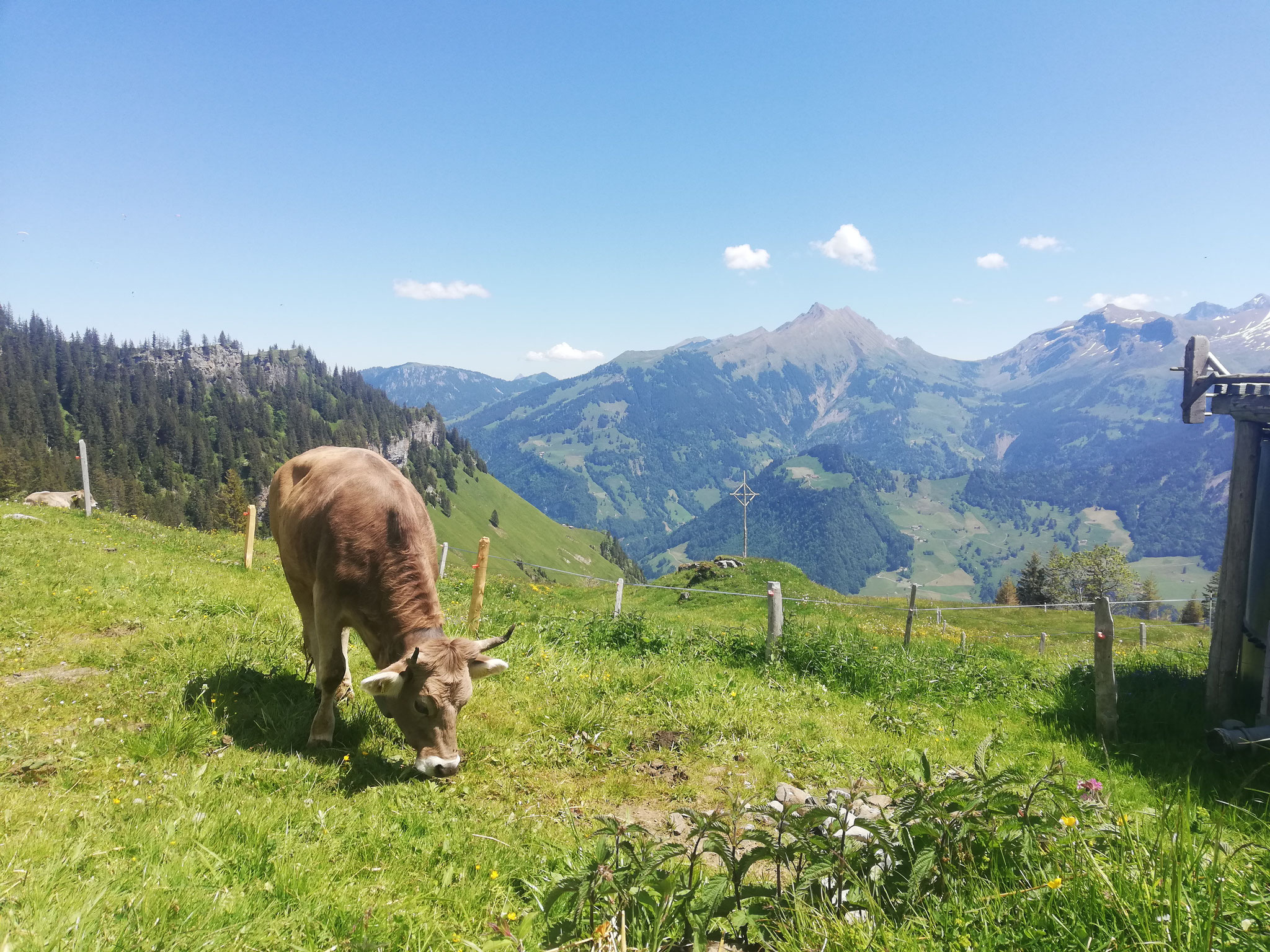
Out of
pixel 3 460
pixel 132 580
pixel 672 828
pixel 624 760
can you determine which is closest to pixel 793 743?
pixel 624 760

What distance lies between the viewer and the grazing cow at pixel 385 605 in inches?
244

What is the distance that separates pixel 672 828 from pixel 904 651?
30.4 feet

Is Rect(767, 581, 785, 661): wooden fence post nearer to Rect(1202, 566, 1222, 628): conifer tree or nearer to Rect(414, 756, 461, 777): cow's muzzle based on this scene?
Rect(1202, 566, 1222, 628): conifer tree

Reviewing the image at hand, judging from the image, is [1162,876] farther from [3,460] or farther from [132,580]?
[3,460]

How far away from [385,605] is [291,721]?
6.55 ft

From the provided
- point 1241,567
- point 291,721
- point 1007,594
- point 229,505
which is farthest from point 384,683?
point 1007,594

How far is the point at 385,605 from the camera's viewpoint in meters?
6.75

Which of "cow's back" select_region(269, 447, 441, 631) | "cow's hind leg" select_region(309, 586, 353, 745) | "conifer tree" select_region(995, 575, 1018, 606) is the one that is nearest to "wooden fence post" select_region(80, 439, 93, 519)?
"cow's back" select_region(269, 447, 441, 631)

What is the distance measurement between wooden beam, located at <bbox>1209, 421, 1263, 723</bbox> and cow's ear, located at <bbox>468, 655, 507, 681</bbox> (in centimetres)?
1026

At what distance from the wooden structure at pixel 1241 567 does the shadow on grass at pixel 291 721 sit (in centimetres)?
1129

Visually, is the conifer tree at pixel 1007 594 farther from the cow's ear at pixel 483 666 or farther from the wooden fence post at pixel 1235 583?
the cow's ear at pixel 483 666

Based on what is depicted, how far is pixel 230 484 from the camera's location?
126000 millimetres

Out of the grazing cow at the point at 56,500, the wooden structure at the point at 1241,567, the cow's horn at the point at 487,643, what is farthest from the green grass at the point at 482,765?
the grazing cow at the point at 56,500

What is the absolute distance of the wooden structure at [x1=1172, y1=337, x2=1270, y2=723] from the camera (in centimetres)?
931
